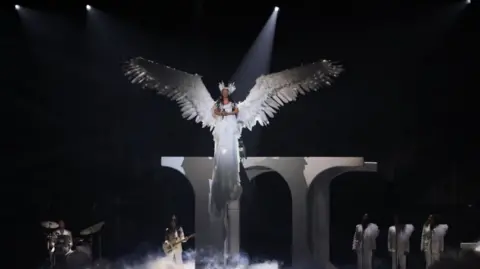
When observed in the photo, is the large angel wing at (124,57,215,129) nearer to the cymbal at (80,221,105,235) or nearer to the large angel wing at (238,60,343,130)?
the large angel wing at (238,60,343,130)

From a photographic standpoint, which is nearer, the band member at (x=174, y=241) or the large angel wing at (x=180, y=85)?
the large angel wing at (x=180, y=85)

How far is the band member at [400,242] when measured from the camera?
7.37 metres

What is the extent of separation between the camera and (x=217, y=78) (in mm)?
9086

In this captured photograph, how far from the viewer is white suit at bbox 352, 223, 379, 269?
24.4ft

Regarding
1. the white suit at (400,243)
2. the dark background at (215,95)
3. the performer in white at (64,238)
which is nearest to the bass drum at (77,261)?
the performer in white at (64,238)

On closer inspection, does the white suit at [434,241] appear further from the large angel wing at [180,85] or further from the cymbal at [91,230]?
the cymbal at [91,230]

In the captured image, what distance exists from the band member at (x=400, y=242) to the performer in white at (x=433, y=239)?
0.58 ft

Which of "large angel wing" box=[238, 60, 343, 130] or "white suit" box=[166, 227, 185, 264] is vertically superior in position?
"large angel wing" box=[238, 60, 343, 130]

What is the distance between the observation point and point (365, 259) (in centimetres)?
754

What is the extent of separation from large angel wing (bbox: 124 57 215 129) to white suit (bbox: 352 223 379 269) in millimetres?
2103

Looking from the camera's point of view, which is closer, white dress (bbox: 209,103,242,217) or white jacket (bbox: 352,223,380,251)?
white dress (bbox: 209,103,242,217)

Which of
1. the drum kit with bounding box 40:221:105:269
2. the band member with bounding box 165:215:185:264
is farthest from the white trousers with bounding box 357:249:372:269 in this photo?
the drum kit with bounding box 40:221:105:269

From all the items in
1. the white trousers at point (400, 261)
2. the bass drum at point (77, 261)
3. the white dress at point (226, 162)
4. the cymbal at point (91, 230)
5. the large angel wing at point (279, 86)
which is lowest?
the white trousers at point (400, 261)

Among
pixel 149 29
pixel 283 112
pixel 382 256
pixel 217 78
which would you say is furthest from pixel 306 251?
pixel 149 29
